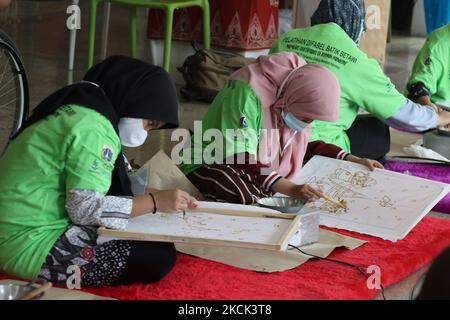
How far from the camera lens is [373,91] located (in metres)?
3.42

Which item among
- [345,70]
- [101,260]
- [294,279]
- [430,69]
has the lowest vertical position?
[294,279]

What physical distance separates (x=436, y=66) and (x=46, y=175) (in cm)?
240

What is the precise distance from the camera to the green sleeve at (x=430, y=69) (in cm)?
410

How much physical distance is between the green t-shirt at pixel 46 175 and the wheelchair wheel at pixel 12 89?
1319 millimetres

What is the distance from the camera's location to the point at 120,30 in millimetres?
7055

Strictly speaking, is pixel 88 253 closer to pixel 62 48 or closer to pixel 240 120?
pixel 240 120

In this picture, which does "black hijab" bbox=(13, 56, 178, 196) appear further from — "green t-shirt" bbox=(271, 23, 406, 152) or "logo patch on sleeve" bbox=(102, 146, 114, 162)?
"green t-shirt" bbox=(271, 23, 406, 152)

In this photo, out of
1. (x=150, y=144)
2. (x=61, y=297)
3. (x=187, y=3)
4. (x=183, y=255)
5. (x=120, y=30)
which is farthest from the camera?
(x=120, y=30)

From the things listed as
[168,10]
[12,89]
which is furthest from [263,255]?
[168,10]

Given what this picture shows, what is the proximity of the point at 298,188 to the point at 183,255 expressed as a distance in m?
0.48

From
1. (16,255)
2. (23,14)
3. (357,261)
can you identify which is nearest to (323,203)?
(357,261)

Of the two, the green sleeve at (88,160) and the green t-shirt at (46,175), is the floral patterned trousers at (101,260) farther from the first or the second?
the green sleeve at (88,160)

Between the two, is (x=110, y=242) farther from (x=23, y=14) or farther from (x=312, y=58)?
(x=23, y=14)

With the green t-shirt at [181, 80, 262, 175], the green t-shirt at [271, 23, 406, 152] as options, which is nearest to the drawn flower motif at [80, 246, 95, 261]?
the green t-shirt at [181, 80, 262, 175]
